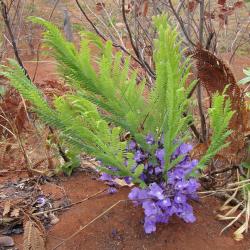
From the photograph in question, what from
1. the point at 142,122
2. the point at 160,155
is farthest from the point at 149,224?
the point at 142,122

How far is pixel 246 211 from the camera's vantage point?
192cm

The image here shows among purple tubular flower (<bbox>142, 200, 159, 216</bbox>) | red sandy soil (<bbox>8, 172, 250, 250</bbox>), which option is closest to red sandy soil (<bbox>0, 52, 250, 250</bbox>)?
red sandy soil (<bbox>8, 172, 250, 250</bbox>)

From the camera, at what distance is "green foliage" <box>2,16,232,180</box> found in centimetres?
166

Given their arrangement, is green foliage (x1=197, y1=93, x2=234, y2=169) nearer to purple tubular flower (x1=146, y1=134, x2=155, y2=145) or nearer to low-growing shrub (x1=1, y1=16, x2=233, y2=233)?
low-growing shrub (x1=1, y1=16, x2=233, y2=233)

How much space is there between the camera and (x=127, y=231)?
Answer: 6.13ft

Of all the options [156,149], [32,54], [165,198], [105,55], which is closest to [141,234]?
[165,198]

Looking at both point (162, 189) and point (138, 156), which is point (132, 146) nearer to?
point (138, 156)

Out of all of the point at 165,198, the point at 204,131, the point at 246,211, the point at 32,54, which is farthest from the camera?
the point at 32,54

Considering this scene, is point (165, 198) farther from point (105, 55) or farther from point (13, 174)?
point (13, 174)

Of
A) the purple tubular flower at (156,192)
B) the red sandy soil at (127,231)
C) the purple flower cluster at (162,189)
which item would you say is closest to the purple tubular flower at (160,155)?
the purple flower cluster at (162,189)

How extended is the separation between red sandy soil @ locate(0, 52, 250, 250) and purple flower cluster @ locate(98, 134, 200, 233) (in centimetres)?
7

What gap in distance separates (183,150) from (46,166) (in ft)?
2.83

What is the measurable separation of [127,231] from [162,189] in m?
0.22

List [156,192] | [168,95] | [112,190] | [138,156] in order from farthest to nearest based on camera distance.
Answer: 1. [112,190]
2. [138,156]
3. [156,192]
4. [168,95]
